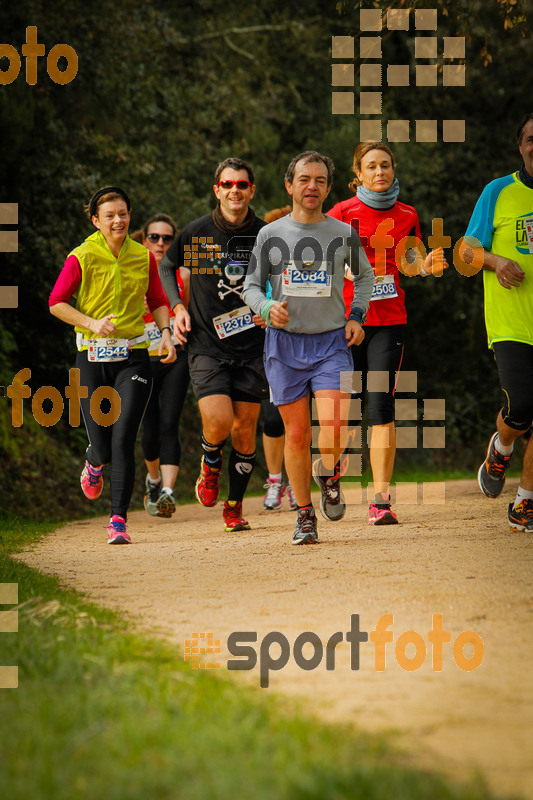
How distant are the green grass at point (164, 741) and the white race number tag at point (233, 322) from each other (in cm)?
437

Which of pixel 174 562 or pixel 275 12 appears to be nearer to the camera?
pixel 174 562

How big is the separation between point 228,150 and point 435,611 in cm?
1537

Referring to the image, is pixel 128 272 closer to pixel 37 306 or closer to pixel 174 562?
pixel 174 562

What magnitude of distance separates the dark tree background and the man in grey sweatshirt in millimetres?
2451

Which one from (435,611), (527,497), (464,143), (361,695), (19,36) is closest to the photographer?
(361,695)

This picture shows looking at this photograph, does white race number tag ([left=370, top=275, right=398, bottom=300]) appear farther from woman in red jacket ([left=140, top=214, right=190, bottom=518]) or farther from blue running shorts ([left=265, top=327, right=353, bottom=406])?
woman in red jacket ([left=140, top=214, right=190, bottom=518])

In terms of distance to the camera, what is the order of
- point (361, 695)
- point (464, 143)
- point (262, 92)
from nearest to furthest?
point (361, 695), point (262, 92), point (464, 143)

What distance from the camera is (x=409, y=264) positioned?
26.3ft

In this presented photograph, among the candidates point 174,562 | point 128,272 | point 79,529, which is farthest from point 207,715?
point 79,529

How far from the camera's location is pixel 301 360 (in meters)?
6.87

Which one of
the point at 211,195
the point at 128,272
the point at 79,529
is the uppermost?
the point at 211,195

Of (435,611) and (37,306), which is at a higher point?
(37,306)

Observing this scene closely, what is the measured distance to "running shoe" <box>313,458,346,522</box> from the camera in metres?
7.31

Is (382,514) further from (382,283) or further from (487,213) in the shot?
(487,213)
